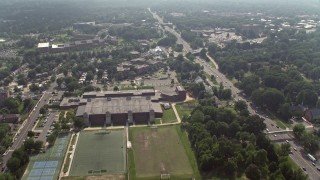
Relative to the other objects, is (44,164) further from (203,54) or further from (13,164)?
(203,54)

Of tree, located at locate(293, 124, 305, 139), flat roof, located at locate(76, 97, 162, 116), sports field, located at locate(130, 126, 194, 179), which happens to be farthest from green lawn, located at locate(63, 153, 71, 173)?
tree, located at locate(293, 124, 305, 139)

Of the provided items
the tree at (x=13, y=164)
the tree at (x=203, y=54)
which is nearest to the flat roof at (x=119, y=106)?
the tree at (x=13, y=164)

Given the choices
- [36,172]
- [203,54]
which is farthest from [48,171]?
[203,54]

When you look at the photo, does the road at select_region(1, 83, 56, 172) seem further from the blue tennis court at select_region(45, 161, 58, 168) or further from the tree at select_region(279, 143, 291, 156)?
the tree at select_region(279, 143, 291, 156)

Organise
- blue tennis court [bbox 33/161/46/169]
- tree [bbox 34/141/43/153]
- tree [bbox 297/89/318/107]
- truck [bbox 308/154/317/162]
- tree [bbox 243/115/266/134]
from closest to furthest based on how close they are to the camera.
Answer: blue tennis court [bbox 33/161/46/169] < truck [bbox 308/154/317/162] < tree [bbox 34/141/43/153] < tree [bbox 243/115/266/134] < tree [bbox 297/89/318/107]

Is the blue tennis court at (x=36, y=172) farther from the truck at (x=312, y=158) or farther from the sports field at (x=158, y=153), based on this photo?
the truck at (x=312, y=158)

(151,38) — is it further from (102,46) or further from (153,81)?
(153,81)
